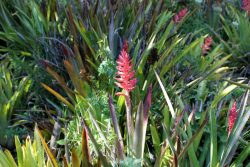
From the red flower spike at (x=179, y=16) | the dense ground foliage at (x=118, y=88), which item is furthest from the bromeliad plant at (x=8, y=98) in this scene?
the red flower spike at (x=179, y=16)

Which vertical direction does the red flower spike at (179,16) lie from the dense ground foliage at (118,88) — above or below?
above

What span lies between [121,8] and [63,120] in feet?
3.58

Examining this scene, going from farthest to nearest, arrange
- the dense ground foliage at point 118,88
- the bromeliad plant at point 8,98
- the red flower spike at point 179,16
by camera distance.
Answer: the red flower spike at point 179,16 < the bromeliad plant at point 8,98 < the dense ground foliage at point 118,88

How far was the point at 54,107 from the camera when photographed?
2602 millimetres

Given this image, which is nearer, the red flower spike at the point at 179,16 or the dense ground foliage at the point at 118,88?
the dense ground foliage at the point at 118,88

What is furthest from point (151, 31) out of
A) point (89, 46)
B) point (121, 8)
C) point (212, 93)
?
point (212, 93)

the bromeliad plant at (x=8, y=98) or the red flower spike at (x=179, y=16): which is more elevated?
the red flower spike at (x=179, y=16)

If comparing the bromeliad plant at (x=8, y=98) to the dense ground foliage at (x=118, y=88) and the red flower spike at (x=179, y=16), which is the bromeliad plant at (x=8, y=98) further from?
the red flower spike at (x=179, y=16)

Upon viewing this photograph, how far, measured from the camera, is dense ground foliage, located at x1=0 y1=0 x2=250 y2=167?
1784 mm

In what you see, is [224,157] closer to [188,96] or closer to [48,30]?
[188,96]

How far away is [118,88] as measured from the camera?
2359 millimetres

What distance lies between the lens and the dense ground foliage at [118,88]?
1.78 metres

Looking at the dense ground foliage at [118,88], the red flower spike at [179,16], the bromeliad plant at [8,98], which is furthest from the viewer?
the red flower spike at [179,16]

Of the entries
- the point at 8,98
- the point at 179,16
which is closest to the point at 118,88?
the point at 8,98
